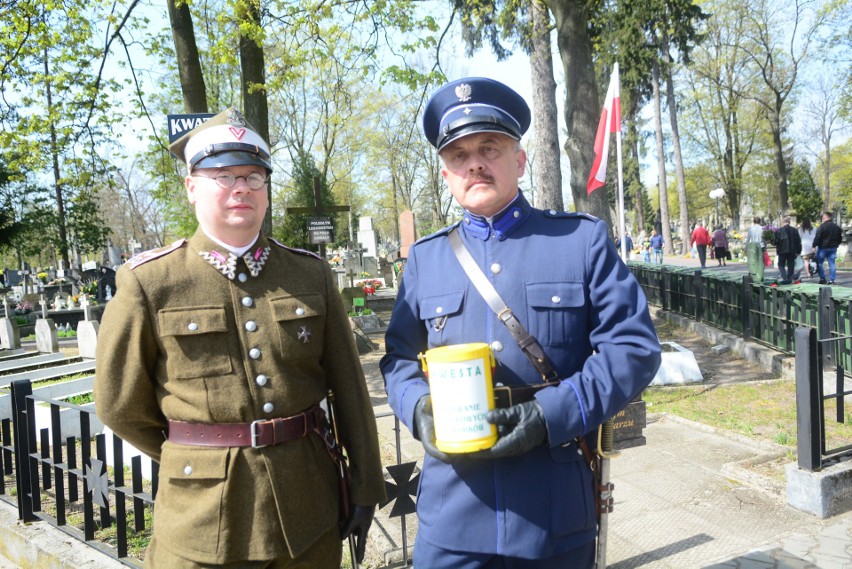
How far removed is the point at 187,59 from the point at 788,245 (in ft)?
49.3

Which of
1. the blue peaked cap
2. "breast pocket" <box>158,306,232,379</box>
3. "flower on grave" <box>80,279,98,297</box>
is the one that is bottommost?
"breast pocket" <box>158,306,232,379</box>

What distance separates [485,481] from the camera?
1993mm

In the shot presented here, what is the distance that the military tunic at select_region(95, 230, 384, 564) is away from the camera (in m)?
2.03

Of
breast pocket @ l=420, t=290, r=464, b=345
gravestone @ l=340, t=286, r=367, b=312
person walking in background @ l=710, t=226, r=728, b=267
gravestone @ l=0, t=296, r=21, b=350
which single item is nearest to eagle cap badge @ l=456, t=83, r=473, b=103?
breast pocket @ l=420, t=290, r=464, b=345

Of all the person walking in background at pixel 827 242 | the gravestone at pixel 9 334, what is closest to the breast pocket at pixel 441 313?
the gravestone at pixel 9 334

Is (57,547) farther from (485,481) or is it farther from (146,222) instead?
(146,222)

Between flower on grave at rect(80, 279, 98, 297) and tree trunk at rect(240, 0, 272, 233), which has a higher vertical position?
tree trunk at rect(240, 0, 272, 233)

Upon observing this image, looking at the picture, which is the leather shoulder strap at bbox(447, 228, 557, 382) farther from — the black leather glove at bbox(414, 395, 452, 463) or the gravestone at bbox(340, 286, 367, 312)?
the gravestone at bbox(340, 286, 367, 312)

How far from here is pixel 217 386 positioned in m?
2.06

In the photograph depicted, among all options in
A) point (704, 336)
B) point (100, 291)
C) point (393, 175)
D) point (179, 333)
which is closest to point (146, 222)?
point (393, 175)

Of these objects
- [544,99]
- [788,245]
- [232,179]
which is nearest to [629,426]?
[232,179]

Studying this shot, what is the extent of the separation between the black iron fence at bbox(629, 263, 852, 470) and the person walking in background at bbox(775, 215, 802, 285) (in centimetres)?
407

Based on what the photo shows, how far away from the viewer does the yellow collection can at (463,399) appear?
173cm

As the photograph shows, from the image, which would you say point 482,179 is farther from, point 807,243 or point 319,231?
point 807,243
